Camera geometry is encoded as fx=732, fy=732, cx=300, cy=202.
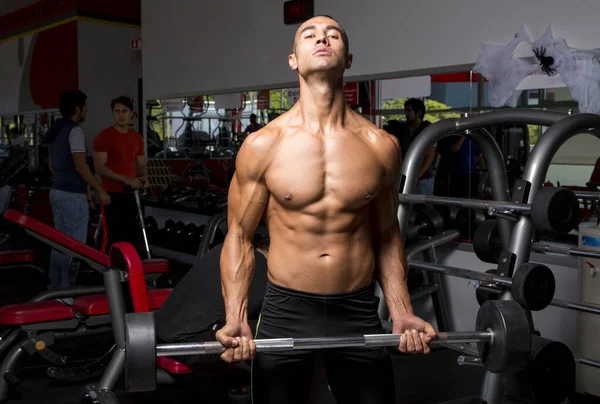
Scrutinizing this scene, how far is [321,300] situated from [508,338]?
1.31ft

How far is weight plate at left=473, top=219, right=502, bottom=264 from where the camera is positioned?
8.47ft

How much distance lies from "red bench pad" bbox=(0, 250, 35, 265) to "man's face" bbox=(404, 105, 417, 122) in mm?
2365

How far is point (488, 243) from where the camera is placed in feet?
8.46

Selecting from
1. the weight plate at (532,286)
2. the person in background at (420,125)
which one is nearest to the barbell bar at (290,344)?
the weight plate at (532,286)

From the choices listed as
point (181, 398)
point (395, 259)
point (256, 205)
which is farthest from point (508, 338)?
point (181, 398)

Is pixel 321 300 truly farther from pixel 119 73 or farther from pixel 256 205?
pixel 119 73

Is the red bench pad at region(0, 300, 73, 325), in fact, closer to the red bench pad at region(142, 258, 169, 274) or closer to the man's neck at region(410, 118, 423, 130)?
the red bench pad at region(142, 258, 169, 274)

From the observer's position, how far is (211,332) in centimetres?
252

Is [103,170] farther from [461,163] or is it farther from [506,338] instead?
[506,338]

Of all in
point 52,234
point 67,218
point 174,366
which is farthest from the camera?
point 67,218

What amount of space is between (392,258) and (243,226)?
346 mm

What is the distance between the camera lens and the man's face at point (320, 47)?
1.50 metres

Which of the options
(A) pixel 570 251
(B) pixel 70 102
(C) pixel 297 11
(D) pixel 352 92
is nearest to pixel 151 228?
(B) pixel 70 102

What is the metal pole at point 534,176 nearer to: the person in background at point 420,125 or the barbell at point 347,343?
the barbell at point 347,343
